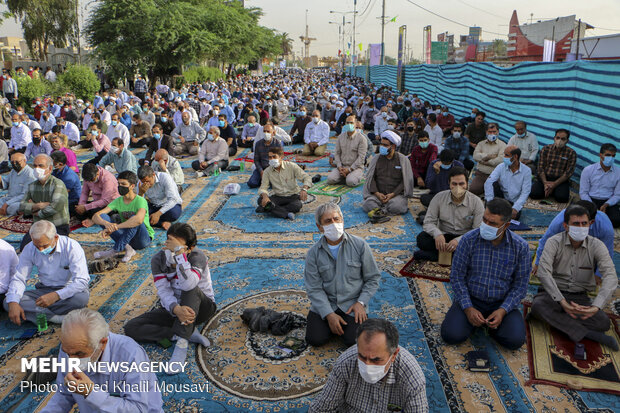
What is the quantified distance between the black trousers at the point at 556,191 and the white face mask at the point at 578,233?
417cm

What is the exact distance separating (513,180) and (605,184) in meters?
1.16

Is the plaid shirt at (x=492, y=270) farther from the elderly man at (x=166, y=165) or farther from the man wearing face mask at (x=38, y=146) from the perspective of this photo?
the man wearing face mask at (x=38, y=146)

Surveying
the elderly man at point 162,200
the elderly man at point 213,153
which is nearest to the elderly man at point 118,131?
the elderly man at point 213,153

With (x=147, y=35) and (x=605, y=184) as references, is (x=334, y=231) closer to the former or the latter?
(x=605, y=184)

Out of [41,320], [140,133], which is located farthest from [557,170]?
[140,133]

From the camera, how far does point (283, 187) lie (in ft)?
24.2

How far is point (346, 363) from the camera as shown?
8.30ft

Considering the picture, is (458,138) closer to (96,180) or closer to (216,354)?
(96,180)

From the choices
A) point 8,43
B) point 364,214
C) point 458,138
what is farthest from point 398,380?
point 8,43

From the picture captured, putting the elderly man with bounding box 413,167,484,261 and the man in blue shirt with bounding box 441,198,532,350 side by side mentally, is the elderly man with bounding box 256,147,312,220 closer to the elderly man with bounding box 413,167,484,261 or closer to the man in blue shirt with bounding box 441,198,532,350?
the elderly man with bounding box 413,167,484,261

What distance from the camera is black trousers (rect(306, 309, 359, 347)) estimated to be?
375 cm

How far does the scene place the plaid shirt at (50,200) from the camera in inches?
231

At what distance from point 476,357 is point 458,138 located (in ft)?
21.9

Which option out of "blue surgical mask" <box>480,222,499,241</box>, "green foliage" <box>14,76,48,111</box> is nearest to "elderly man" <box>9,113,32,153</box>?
"green foliage" <box>14,76,48,111</box>
